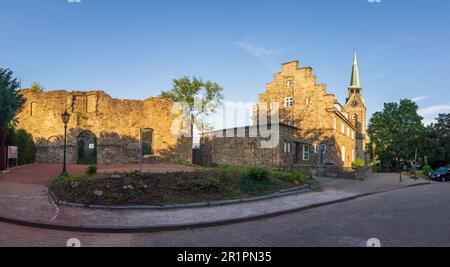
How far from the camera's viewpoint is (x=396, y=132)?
4875 cm

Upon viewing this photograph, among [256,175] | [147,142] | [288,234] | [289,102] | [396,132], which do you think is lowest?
[288,234]

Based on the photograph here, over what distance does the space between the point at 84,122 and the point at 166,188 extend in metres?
19.6

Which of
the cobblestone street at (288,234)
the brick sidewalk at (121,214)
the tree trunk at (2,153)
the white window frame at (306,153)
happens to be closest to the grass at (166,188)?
the brick sidewalk at (121,214)

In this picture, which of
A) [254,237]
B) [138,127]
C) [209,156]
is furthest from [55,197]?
[209,156]

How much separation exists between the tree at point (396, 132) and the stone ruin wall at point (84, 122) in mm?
42241

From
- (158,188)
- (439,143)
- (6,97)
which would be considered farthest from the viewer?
(439,143)

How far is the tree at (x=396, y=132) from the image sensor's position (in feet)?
147

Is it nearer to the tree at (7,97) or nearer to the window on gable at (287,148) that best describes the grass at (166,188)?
the tree at (7,97)

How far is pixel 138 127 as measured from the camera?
27859 mm

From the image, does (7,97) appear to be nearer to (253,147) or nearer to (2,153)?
(2,153)

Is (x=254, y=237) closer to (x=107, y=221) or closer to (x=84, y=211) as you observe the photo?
(x=107, y=221)

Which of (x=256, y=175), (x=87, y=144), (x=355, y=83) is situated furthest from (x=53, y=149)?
(x=355, y=83)

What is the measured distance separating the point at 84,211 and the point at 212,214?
3.98 metres
